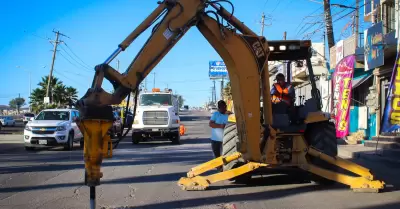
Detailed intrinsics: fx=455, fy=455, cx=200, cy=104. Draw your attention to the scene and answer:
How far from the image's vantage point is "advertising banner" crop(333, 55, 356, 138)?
20766mm

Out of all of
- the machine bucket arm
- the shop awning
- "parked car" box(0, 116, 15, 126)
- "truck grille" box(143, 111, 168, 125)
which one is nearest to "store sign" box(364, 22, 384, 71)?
the shop awning

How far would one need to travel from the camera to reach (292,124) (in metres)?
9.60

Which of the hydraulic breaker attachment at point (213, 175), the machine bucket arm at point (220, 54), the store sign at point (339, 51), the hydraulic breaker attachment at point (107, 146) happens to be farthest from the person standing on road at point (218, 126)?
the store sign at point (339, 51)

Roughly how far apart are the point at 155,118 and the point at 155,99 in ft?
5.42

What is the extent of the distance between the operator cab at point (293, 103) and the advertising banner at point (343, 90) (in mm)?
11240

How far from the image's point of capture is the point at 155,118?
24.0m

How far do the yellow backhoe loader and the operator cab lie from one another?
22mm

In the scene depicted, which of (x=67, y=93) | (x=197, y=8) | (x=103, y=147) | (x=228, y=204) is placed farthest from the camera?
(x=67, y=93)

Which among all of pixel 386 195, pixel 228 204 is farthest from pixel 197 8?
pixel 386 195

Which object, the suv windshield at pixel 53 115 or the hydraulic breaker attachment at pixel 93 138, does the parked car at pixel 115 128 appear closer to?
the hydraulic breaker attachment at pixel 93 138

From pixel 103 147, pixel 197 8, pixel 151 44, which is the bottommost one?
pixel 103 147

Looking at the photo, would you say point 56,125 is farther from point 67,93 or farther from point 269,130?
point 67,93

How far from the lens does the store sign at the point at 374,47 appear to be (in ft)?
58.0

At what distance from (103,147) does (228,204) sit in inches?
117
